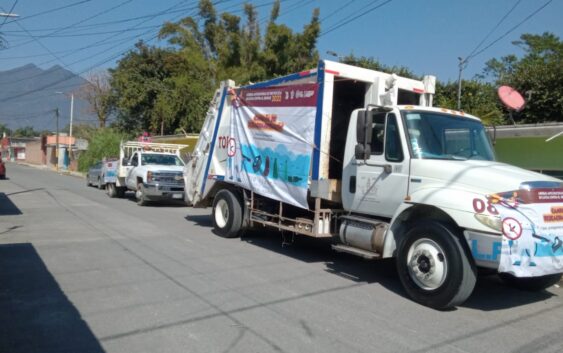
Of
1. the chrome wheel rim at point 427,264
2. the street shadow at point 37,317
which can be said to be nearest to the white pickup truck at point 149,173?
the street shadow at point 37,317

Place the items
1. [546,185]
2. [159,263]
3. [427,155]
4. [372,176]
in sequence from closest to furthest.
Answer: [546,185]
[427,155]
[372,176]
[159,263]

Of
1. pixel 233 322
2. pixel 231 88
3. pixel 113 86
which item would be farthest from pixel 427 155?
pixel 113 86

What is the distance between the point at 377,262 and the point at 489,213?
134 inches

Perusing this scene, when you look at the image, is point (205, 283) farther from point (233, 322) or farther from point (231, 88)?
point (231, 88)

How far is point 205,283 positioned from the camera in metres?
6.74

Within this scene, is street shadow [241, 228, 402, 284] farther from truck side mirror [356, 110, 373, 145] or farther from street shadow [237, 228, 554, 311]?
truck side mirror [356, 110, 373, 145]

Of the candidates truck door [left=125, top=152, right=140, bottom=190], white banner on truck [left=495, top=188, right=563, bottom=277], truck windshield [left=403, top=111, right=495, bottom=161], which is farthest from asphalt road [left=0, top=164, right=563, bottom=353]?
truck door [left=125, top=152, right=140, bottom=190]

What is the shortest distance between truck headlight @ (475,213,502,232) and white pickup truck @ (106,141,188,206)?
1263 cm

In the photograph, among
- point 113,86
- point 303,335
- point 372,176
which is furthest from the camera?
point 113,86

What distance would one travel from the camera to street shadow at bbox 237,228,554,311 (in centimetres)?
655

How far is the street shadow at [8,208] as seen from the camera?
13922 millimetres

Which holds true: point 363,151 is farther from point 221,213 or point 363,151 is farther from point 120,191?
point 120,191

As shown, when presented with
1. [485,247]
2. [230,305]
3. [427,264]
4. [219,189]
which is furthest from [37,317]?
[219,189]

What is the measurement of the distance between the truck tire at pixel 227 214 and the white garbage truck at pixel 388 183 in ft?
0.07
